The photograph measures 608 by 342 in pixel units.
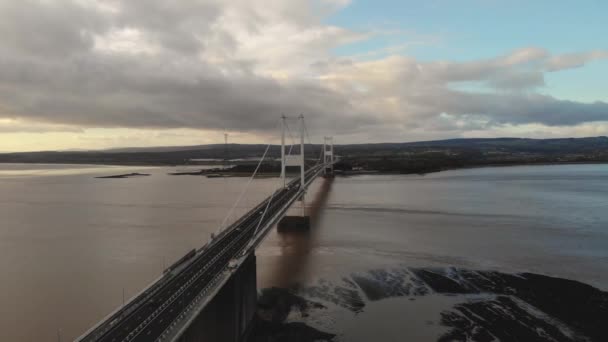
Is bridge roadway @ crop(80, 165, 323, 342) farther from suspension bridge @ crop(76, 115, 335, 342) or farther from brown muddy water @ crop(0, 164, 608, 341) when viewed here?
brown muddy water @ crop(0, 164, 608, 341)

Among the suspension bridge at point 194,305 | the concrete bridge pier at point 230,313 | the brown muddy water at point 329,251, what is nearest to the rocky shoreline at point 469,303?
the brown muddy water at point 329,251

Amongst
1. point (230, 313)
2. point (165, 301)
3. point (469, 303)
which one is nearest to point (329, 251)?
point (469, 303)

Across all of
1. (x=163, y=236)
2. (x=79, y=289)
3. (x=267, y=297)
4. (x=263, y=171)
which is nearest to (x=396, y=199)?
(x=163, y=236)

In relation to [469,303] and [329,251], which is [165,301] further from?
[329,251]

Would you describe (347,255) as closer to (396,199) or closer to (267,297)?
(267,297)

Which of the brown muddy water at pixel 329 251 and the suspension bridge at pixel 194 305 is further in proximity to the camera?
the brown muddy water at pixel 329 251

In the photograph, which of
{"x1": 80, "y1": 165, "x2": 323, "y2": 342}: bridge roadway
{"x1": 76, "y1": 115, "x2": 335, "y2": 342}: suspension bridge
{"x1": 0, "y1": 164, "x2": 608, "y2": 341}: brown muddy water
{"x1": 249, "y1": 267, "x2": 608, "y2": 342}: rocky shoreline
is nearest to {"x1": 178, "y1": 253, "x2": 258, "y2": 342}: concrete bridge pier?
{"x1": 76, "y1": 115, "x2": 335, "y2": 342}: suspension bridge

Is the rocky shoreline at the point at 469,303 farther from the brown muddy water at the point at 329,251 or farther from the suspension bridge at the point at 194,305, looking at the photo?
the suspension bridge at the point at 194,305
